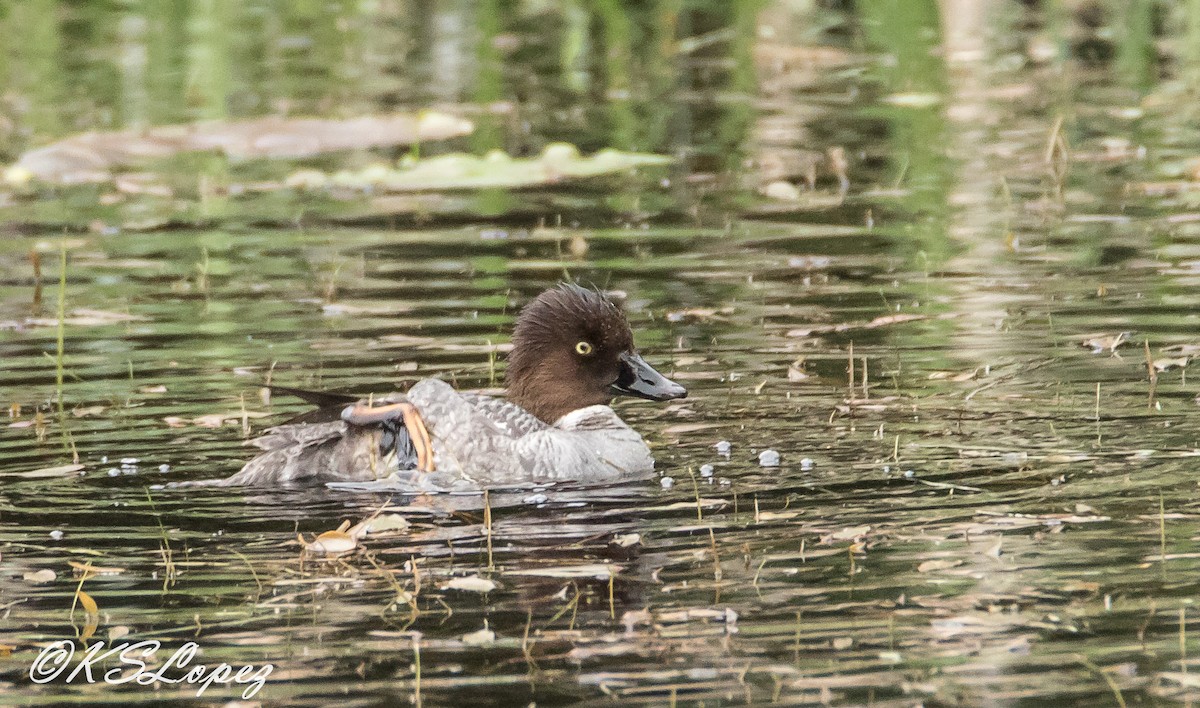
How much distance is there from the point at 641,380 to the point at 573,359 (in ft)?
1.05

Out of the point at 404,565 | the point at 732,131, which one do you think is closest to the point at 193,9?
the point at 732,131

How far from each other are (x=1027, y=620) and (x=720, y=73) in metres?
16.2

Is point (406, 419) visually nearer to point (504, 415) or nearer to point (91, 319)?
point (504, 415)

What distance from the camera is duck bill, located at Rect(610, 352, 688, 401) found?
913 centimetres

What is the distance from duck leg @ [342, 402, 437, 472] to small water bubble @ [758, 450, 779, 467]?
134 cm

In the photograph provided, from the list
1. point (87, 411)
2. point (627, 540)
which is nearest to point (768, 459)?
point (627, 540)

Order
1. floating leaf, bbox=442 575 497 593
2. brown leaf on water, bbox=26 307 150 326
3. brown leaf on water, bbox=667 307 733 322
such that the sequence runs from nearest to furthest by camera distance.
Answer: floating leaf, bbox=442 575 497 593 < brown leaf on water, bbox=667 307 733 322 < brown leaf on water, bbox=26 307 150 326

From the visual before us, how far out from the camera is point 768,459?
330 inches

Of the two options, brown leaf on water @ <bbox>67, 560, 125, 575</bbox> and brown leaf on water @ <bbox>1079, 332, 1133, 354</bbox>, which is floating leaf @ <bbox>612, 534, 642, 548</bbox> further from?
brown leaf on water @ <bbox>1079, 332, 1133, 354</bbox>

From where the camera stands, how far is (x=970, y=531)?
7160mm

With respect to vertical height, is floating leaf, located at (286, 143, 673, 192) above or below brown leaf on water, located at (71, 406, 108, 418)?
above

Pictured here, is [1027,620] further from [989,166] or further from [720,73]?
[720,73]

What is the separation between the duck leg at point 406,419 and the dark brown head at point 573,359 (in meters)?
0.81

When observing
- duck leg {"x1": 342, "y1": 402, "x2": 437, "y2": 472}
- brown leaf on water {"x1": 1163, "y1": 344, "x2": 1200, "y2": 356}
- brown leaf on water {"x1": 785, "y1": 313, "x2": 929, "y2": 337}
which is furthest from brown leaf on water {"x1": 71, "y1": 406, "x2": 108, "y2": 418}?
brown leaf on water {"x1": 1163, "y1": 344, "x2": 1200, "y2": 356}
